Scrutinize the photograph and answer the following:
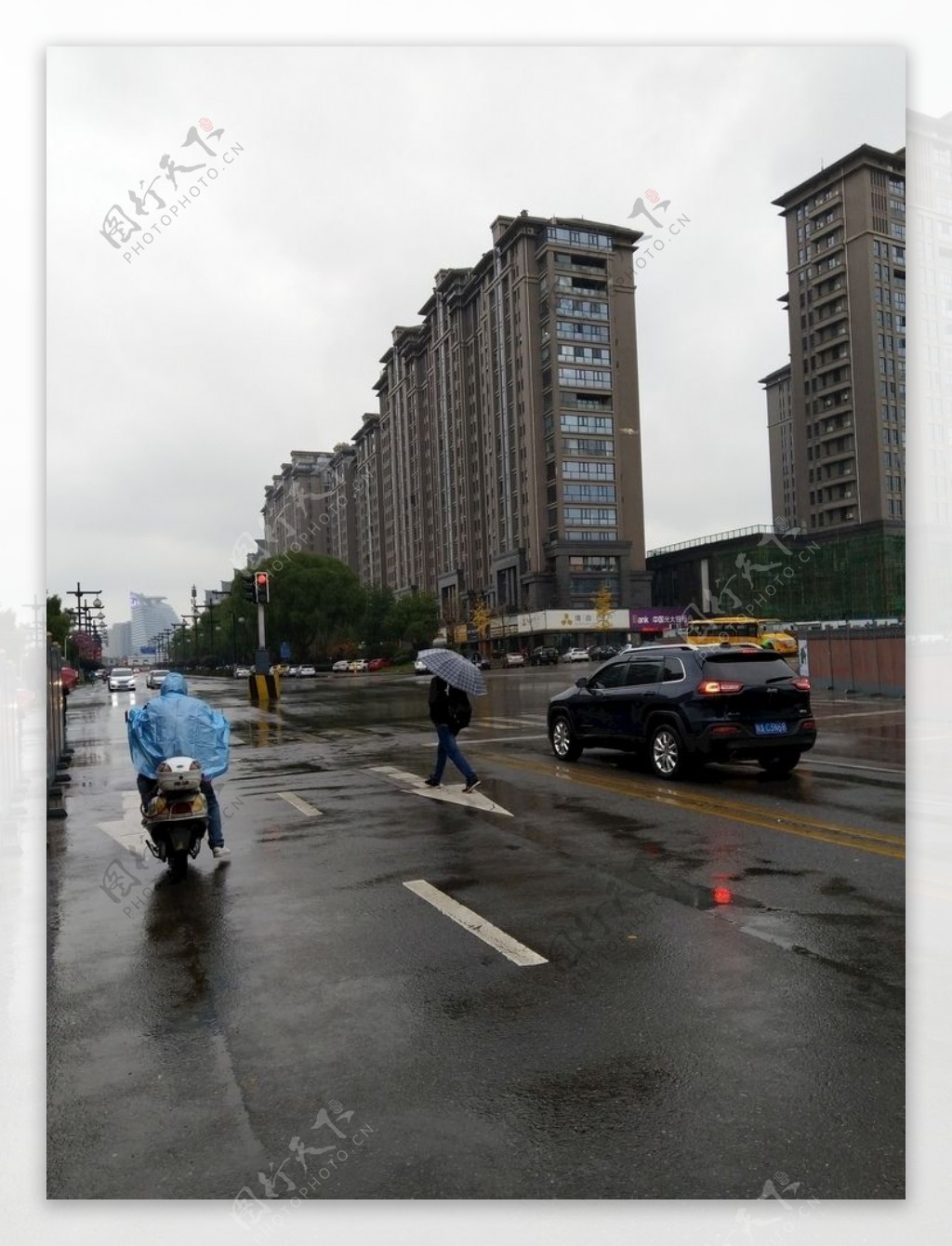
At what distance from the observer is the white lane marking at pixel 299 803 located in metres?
9.81

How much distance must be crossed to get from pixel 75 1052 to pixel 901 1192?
3220 millimetres

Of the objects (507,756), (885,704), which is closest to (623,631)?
(885,704)

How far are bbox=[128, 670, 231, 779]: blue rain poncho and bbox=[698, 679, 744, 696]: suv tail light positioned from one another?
19.1ft

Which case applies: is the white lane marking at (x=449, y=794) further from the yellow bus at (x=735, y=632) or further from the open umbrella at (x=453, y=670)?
the yellow bus at (x=735, y=632)

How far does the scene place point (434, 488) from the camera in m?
118

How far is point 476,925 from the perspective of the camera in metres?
5.54

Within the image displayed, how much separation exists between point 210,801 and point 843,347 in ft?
302

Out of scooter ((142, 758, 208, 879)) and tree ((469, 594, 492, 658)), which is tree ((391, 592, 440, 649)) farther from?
scooter ((142, 758, 208, 879))

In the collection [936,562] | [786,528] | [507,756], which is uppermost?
[786,528]

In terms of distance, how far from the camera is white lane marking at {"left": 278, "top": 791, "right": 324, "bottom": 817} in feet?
32.2

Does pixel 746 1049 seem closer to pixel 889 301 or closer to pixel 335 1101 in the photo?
pixel 335 1101

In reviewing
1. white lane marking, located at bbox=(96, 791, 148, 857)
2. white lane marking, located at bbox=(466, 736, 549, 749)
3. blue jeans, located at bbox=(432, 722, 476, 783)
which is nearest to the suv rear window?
blue jeans, located at bbox=(432, 722, 476, 783)

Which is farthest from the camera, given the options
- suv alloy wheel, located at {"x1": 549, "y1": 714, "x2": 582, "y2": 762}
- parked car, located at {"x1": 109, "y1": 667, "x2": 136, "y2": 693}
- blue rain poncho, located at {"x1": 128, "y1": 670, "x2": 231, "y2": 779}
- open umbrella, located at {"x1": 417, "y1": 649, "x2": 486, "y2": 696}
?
parked car, located at {"x1": 109, "y1": 667, "x2": 136, "y2": 693}

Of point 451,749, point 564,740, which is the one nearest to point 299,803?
point 451,749
